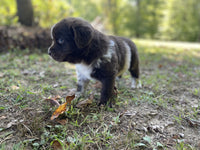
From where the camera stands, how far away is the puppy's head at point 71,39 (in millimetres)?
3023

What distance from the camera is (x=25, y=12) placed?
8438 millimetres

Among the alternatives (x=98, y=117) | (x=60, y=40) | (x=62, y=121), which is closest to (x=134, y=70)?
(x=98, y=117)

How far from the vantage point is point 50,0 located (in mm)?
9062

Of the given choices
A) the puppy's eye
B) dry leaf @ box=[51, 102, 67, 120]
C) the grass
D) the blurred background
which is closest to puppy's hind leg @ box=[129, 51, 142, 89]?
the grass

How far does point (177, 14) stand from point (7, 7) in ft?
93.2

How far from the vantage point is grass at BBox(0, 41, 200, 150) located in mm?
2467

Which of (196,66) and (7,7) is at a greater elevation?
(7,7)

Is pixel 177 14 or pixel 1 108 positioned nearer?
pixel 1 108

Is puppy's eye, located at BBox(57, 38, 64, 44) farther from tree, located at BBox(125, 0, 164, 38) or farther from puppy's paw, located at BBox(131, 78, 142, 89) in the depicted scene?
tree, located at BBox(125, 0, 164, 38)

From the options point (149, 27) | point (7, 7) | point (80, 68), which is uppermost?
point (7, 7)

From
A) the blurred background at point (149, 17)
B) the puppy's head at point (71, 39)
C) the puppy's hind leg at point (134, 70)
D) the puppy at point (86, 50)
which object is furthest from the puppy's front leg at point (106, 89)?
the blurred background at point (149, 17)

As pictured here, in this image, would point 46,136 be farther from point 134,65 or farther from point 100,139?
point 134,65

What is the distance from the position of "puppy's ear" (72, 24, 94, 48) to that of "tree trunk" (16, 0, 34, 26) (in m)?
6.48

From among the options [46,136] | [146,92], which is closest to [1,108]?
[46,136]
